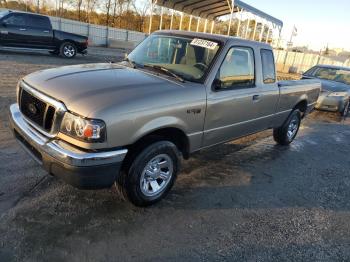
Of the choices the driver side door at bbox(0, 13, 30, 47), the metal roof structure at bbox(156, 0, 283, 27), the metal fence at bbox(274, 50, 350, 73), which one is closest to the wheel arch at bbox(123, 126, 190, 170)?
the driver side door at bbox(0, 13, 30, 47)

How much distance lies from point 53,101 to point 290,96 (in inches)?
171

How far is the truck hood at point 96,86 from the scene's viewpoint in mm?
2963

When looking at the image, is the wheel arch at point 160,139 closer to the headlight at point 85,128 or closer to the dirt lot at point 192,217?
the headlight at point 85,128

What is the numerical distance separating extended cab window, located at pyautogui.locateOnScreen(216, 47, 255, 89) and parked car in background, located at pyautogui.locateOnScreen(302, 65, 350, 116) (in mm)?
6821

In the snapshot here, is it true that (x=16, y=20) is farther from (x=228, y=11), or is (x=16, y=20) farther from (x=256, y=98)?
(x=228, y=11)

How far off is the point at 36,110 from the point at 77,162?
89 centimetres

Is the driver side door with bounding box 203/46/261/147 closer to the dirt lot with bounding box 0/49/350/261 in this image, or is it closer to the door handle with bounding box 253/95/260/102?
the door handle with bounding box 253/95/260/102

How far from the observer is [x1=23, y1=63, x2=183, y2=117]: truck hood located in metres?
2.96

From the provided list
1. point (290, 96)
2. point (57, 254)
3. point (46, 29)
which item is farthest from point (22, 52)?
point (57, 254)

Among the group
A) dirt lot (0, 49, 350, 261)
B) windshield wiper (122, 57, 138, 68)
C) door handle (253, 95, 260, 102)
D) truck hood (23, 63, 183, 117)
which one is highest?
windshield wiper (122, 57, 138, 68)

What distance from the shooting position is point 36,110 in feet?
10.8

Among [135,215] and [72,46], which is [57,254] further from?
[72,46]

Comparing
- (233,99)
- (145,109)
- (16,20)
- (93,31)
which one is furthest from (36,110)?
(93,31)

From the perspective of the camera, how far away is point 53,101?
305cm
